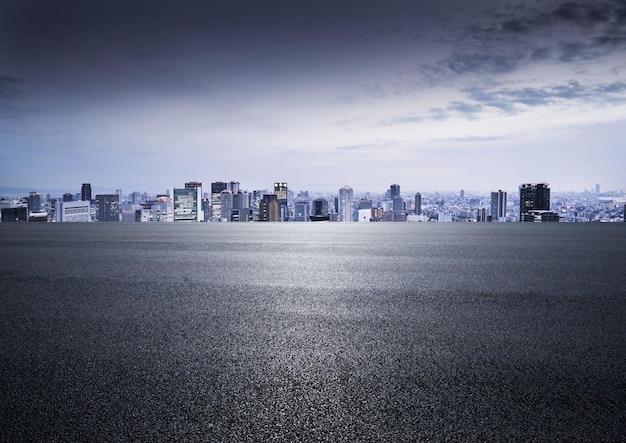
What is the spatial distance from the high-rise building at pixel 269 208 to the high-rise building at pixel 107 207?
5201 cm

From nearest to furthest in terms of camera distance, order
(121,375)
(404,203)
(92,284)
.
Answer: (121,375) < (92,284) < (404,203)

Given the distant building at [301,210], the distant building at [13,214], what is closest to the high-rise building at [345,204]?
the distant building at [301,210]

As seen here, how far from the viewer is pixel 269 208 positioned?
6266cm

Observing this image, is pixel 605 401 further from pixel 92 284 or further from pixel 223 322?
pixel 92 284

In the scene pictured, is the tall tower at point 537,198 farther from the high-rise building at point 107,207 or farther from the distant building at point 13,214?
the high-rise building at point 107,207

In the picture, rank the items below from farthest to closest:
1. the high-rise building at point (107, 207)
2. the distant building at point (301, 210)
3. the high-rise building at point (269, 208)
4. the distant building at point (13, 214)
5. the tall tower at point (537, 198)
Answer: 1. the high-rise building at point (107, 207)
2. the distant building at point (301, 210)
3. the high-rise building at point (269, 208)
4. the tall tower at point (537, 198)
5. the distant building at point (13, 214)

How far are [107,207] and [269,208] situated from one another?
208 feet

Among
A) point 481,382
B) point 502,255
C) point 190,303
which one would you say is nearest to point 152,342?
point 190,303

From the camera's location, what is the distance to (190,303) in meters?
5.07

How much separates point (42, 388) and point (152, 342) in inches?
38.3

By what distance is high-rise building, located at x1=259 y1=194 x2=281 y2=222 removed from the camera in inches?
2427

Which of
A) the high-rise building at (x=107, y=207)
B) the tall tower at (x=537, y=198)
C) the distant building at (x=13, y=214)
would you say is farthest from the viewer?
the high-rise building at (x=107, y=207)

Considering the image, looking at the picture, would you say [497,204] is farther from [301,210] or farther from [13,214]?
[13,214]

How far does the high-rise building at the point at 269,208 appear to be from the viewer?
202 ft
